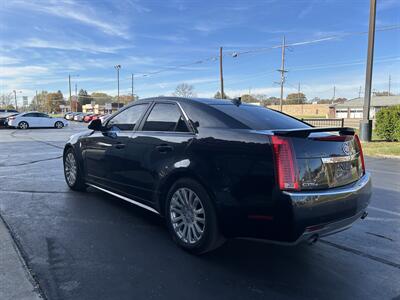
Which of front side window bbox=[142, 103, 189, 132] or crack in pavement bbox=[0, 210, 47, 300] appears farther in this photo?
front side window bbox=[142, 103, 189, 132]

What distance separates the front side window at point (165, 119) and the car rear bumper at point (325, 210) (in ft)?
5.03

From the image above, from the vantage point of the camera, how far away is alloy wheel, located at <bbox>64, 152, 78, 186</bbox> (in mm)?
6132

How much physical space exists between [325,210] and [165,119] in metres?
2.14

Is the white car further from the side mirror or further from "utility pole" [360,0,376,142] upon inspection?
the side mirror

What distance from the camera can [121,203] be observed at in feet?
18.1

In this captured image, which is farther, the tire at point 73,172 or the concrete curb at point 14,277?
the tire at point 73,172

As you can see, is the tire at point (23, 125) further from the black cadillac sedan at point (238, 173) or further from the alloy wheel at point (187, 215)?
the alloy wheel at point (187, 215)

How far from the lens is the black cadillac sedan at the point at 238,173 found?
10.1ft

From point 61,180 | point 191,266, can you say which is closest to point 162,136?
point 191,266

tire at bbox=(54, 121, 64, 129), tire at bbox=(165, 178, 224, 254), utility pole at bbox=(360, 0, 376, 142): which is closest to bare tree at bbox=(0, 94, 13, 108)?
tire at bbox=(54, 121, 64, 129)

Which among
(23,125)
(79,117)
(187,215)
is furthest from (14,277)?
(79,117)

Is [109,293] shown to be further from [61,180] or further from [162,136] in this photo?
[61,180]

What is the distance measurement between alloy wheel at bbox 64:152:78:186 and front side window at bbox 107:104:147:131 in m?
1.28

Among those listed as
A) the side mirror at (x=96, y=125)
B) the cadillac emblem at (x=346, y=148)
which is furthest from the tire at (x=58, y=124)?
the cadillac emblem at (x=346, y=148)
